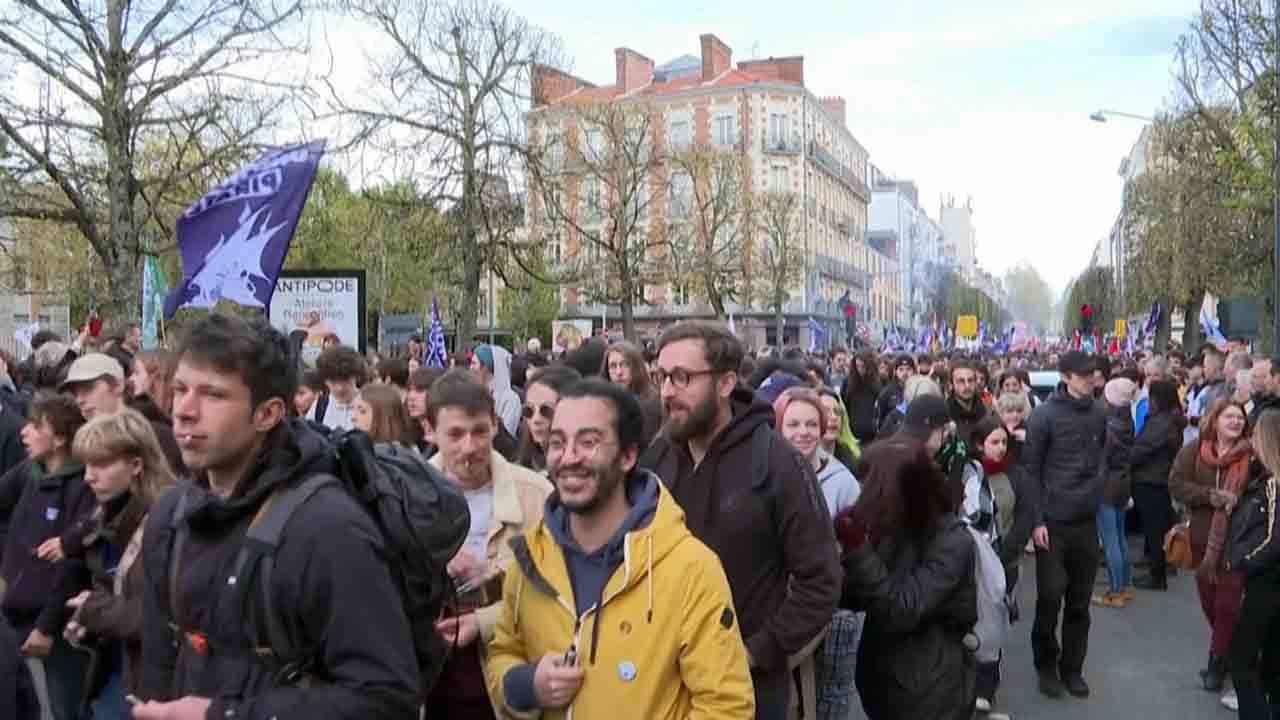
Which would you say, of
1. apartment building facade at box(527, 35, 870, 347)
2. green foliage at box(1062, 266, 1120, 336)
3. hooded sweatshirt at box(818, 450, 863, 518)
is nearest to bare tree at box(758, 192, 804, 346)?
apartment building facade at box(527, 35, 870, 347)

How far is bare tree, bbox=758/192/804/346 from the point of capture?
163 ft

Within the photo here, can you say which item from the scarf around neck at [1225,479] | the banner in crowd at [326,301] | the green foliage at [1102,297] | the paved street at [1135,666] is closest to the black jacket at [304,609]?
the scarf around neck at [1225,479]

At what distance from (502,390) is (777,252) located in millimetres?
43203

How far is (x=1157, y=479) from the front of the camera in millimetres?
10609

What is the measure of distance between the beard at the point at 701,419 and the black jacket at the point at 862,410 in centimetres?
879

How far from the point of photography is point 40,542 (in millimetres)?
4949

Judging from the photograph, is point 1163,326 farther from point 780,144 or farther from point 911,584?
point 911,584

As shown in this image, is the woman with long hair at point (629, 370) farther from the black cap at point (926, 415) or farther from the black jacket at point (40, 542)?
the black jacket at point (40, 542)

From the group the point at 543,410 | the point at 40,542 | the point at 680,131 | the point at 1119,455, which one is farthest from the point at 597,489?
the point at 680,131

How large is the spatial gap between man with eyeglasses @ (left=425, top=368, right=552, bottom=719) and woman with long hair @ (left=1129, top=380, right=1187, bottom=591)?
8.13 metres

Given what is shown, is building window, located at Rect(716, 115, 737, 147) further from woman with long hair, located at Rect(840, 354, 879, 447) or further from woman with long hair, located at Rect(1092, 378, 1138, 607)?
woman with long hair, located at Rect(1092, 378, 1138, 607)

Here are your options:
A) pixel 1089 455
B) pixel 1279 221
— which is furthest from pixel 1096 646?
pixel 1279 221

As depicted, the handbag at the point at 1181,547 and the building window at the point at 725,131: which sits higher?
the building window at the point at 725,131

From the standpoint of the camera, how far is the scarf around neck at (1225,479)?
6.32 m
